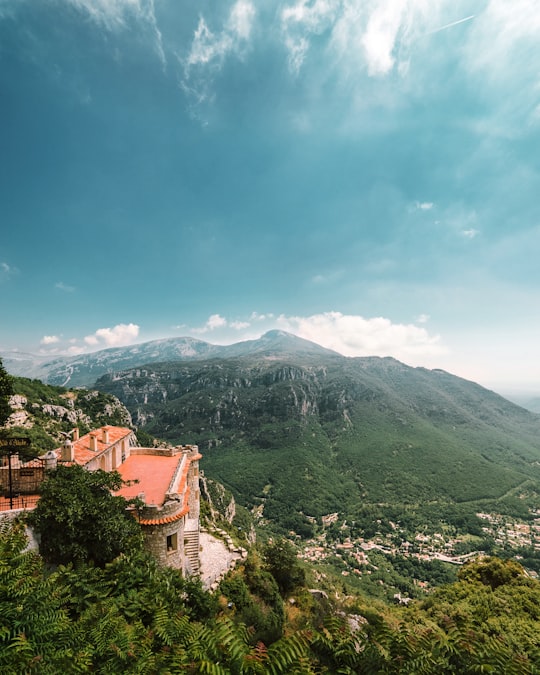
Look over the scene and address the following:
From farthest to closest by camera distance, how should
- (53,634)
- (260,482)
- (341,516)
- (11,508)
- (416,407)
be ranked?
(416,407), (260,482), (341,516), (11,508), (53,634)

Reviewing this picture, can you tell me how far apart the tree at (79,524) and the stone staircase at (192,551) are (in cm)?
613

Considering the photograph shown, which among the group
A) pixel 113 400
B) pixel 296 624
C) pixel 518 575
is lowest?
pixel 518 575

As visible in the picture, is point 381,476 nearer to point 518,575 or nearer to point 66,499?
point 518,575

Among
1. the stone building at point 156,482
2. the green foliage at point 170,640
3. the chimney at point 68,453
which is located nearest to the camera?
the green foliage at point 170,640

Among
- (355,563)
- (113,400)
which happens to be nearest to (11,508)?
(113,400)

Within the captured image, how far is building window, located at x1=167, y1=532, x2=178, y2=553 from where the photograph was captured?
15.6 m

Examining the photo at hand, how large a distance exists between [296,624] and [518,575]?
1978cm

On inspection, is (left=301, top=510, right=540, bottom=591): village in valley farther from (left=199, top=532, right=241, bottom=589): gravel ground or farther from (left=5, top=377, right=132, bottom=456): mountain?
(left=199, top=532, right=241, bottom=589): gravel ground

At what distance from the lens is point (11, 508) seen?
12914 mm

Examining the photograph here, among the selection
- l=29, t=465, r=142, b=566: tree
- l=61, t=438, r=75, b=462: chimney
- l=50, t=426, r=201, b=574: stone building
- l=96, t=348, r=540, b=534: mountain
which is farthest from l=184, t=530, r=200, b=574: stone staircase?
l=96, t=348, r=540, b=534: mountain

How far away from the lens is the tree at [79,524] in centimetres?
1267

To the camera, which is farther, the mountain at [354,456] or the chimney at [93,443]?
the mountain at [354,456]

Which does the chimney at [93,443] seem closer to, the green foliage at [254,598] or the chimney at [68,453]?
the chimney at [68,453]

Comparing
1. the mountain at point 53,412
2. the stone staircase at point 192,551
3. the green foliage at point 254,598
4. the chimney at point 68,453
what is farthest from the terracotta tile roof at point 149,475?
the mountain at point 53,412
